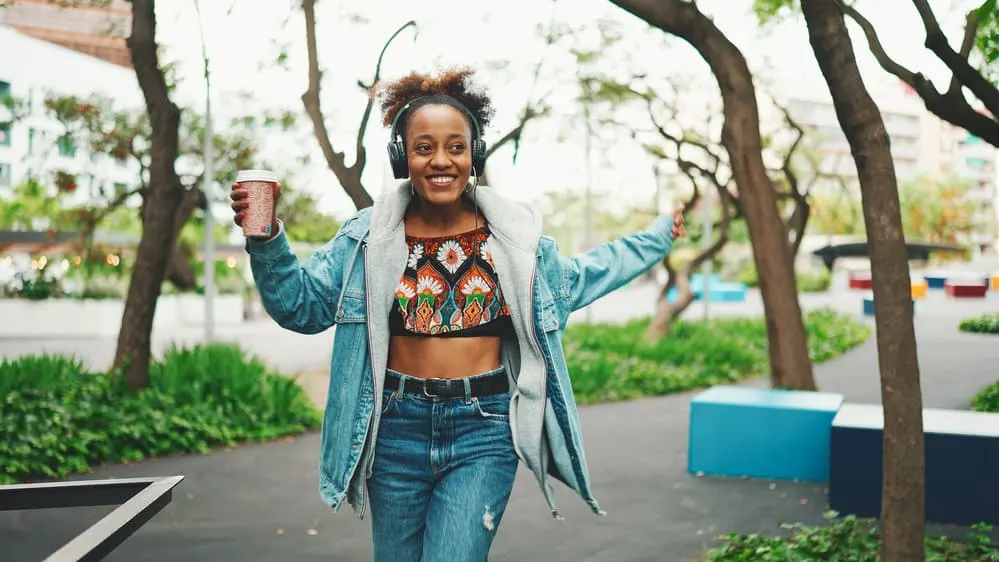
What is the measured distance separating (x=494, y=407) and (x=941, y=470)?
413 cm

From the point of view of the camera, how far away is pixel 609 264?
3.03m

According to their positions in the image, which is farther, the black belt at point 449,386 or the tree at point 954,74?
the tree at point 954,74

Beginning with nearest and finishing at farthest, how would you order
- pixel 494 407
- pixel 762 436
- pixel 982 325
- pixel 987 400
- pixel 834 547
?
pixel 494 407 → pixel 834 547 → pixel 762 436 → pixel 987 400 → pixel 982 325

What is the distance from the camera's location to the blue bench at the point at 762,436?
24.8 ft

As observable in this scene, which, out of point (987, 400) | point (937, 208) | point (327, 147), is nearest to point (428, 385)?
point (327, 147)

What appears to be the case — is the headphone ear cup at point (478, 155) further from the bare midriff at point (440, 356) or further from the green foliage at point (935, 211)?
the green foliage at point (935, 211)

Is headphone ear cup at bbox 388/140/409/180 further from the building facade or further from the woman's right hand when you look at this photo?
the building facade

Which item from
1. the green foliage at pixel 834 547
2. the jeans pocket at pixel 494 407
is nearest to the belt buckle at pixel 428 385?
the jeans pocket at pixel 494 407

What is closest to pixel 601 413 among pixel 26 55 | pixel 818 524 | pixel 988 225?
pixel 818 524

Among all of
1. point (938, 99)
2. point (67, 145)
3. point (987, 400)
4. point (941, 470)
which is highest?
point (67, 145)

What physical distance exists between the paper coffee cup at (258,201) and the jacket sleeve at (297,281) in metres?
0.08

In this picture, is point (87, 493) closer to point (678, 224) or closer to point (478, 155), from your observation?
point (478, 155)

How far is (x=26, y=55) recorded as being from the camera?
2020 cm

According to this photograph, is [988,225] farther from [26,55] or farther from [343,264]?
[343,264]
